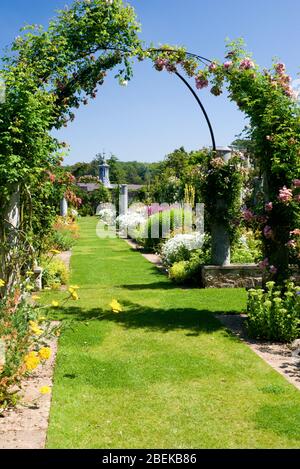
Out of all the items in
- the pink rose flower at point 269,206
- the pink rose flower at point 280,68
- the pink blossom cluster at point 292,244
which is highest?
the pink rose flower at point 280,68

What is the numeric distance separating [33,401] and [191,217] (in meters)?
11.6

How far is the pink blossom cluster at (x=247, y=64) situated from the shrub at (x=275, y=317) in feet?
10.9

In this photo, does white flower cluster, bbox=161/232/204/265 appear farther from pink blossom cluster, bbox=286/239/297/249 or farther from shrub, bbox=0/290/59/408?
shrub, bbox=0/290/59/408

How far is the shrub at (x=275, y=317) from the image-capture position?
6.04 m

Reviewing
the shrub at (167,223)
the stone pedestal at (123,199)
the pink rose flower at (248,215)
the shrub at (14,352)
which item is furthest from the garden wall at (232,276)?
the stone pedestal at (123,199)

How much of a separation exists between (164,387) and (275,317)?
2108 mm

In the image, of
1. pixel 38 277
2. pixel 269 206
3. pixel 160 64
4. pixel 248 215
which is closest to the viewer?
pixel 269 206

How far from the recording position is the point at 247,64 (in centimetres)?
721

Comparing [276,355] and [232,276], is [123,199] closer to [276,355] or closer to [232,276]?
[232,276]

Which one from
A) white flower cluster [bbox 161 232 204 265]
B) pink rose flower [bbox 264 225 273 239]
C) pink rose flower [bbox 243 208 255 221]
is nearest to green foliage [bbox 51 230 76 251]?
white flower cluster [bbox 161 232 204 265]

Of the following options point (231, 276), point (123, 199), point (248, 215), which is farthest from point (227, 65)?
point (123, 199)

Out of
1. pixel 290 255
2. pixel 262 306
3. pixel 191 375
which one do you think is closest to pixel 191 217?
pixel 290 255

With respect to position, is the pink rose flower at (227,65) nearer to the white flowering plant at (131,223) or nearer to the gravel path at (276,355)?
the gravel path at (276,355)

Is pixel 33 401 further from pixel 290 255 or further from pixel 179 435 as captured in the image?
pixel 290 255
